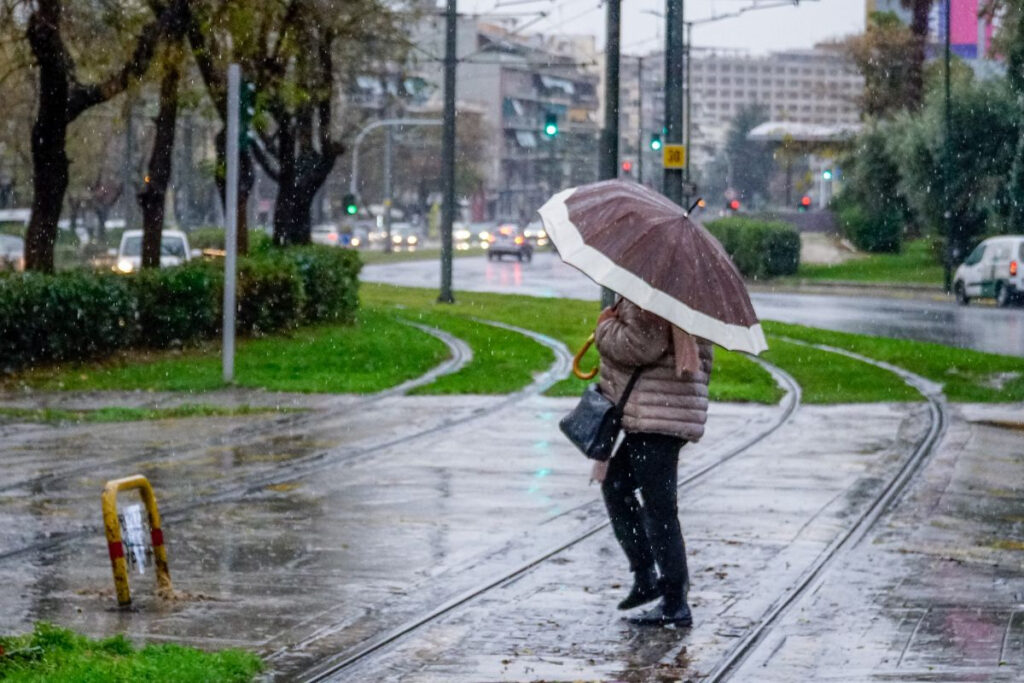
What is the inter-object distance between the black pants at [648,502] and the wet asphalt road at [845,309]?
1739 centimetres

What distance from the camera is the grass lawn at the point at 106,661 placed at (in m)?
6.42

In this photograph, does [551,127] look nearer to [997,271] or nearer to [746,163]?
[997,271]

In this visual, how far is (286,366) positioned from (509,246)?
47951 millimetres

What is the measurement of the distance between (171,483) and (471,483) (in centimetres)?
205

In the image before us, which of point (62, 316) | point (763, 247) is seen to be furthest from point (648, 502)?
point (763, 247)

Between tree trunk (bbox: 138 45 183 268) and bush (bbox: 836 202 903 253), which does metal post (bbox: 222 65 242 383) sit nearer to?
tree trunk (bbox: 138 45 183 268)

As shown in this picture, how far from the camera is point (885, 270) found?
6075cm

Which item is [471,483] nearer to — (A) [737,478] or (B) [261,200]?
(A) [737,478]

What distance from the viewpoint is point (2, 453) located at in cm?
1384

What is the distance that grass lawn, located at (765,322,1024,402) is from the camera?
19.8 metres

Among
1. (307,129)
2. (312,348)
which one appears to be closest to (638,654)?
(312,348)

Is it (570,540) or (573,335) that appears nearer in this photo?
(570,540)

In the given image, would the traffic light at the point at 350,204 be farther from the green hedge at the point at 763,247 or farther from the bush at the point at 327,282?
the bush at the point at 327,282

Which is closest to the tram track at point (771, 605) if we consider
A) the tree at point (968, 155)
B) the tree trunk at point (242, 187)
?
the tree trunk at point (242, 187)
